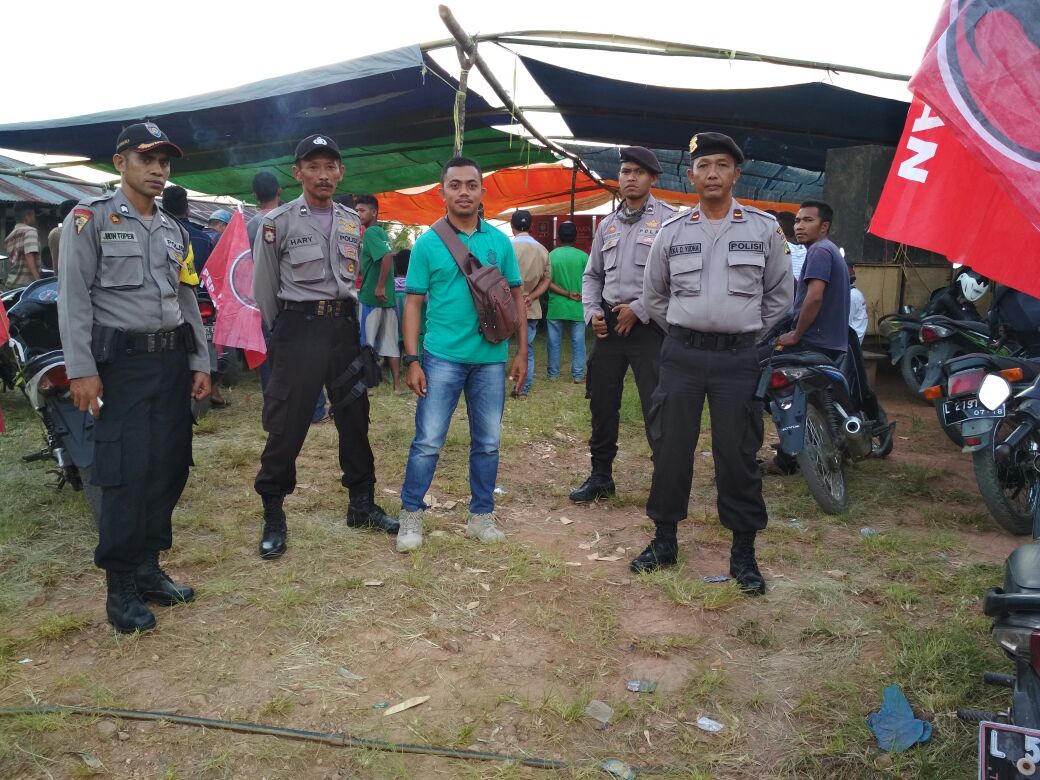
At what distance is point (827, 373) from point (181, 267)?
11.6ft

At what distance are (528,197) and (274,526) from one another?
1271 centimetres

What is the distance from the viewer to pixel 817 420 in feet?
15.6

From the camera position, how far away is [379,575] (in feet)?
12.1

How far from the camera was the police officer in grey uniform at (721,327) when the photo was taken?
3365 mm

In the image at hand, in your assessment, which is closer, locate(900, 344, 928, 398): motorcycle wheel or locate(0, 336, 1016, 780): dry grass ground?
locate(0, 336, 1016, 780): dry grass ground

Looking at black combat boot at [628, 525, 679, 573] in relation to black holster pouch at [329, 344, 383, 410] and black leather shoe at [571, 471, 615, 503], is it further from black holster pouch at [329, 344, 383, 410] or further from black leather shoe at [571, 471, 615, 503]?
black holster pouch at [329, 344, 383, 410]

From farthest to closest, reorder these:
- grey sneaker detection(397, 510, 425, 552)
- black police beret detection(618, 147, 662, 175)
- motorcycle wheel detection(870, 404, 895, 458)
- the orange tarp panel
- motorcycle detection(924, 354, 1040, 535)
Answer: the orange tarp panel
motorcycle wheel detection(870, 404, 895, 458)
black police beret detection(618, 147, 662, 175)
motorcycle detection(924, 354, 1040, 535)
grey sneaker detection(397, 510, 425, 552)

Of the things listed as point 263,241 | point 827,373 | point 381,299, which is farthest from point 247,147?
point 827,373

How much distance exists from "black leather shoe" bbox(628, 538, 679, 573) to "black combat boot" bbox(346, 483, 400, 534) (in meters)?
1.37

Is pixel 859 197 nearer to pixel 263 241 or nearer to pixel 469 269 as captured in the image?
pixel 469 269

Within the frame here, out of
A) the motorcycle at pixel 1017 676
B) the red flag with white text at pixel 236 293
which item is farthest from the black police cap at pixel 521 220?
the motorcycle at pixel 1017 676

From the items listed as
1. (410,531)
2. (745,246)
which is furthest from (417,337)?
(745,246)

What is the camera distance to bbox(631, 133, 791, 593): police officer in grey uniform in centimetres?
337

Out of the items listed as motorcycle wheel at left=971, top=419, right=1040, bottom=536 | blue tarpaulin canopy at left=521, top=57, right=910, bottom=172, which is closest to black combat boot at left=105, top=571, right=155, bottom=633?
motorcycle wheel at left=971, top=419, right=1040, bottom=536
